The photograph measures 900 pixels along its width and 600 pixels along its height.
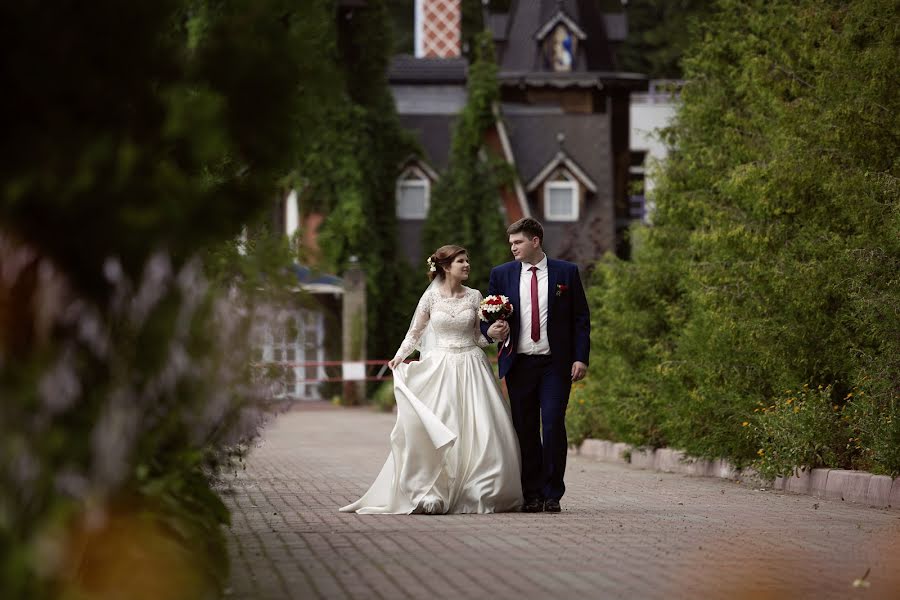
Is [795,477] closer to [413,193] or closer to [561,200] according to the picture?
[413,193]

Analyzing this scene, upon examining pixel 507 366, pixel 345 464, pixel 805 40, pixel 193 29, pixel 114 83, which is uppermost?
pixel 193 29

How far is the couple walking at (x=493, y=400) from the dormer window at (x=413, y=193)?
1305 inches

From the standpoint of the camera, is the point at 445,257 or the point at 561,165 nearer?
the point at 445,257

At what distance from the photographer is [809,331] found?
15.2m

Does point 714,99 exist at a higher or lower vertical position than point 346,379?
higher

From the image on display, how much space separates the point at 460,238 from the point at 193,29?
34.0ft

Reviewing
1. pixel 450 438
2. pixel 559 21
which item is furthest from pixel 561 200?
pixel 450 438

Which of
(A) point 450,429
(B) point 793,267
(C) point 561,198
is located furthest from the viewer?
(C) point 561,198

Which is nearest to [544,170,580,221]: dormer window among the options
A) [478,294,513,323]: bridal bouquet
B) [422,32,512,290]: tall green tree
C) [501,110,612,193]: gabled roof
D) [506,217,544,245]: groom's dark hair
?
[501,110,612,193]: gabled roof

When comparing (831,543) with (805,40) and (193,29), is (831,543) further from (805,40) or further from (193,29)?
(193,29)

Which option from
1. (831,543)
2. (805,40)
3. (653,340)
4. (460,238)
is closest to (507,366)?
(831,543)

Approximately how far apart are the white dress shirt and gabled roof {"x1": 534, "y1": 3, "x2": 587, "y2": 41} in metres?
43.6

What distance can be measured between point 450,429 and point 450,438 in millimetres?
262

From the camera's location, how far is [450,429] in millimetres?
12508
